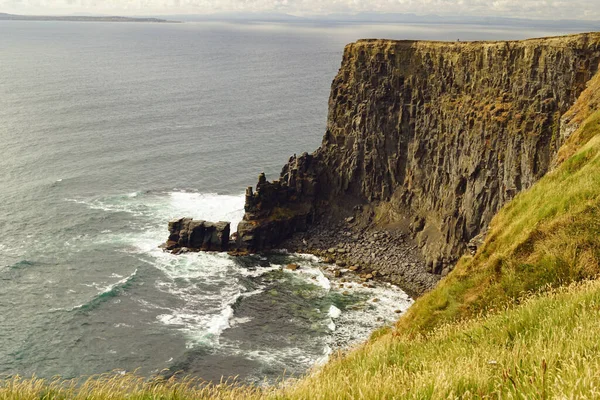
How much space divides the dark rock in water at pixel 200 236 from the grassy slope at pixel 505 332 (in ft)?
140

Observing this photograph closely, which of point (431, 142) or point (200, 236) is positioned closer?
point (431, 142)

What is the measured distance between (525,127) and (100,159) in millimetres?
70605

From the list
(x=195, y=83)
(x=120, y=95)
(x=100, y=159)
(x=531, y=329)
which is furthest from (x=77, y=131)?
(x=531, y=329)

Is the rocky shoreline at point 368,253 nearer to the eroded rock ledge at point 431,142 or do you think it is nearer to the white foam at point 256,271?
the eroded rock ledge at point 431,142

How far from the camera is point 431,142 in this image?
226 feet

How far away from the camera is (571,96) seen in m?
54.6

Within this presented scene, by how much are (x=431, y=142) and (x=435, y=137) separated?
2.73 ft

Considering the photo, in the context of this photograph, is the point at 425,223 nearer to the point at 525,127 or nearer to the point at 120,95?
the point at 525,127

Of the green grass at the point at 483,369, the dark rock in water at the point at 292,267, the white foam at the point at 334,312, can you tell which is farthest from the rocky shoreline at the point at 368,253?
the green grass at the point at 483,369

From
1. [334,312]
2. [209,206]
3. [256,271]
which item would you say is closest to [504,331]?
[334,312]

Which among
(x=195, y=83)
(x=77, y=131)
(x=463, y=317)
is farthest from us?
(x=195, y=83)

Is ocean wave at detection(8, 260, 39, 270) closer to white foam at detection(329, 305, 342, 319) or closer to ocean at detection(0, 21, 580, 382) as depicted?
ocean at detection(0, 21, 580, 382)

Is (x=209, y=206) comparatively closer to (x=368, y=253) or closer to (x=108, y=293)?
(x=368, y=253)

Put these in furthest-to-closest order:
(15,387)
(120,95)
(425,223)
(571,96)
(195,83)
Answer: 1. (195,83)
2. (120,95)
3. (425,223)
4. (571,96)
5. (15,387)
